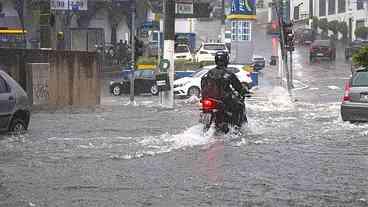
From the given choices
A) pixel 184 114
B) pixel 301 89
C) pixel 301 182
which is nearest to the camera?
pixel 301 182

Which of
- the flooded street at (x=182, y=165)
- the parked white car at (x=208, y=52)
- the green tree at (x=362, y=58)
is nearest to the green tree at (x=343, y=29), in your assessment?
the parked white car at (x=208, y=52)

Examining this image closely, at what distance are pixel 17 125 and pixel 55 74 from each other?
35.5 ft

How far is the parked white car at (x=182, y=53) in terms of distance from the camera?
2097 inches

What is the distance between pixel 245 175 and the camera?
11.0 meters

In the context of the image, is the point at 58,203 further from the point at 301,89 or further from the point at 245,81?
the point at 301,89

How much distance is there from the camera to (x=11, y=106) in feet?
51.7

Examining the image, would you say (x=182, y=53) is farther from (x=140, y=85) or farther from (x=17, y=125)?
(x=17, y=125)

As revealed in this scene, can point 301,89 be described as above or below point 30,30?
below

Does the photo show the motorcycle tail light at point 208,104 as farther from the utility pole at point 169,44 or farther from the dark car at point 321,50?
the dark car at point 321,50

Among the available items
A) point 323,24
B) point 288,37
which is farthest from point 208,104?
point 323,24

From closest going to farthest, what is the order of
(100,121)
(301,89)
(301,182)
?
1. (301,182)
2. (100,121)
3. (301,89)

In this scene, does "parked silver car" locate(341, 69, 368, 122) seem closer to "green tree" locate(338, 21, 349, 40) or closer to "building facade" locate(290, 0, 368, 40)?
"building facade" locate(290, 0, 368, 40)

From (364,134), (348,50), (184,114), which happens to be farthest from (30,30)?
(364,134)

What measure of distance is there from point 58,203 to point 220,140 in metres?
6.59
